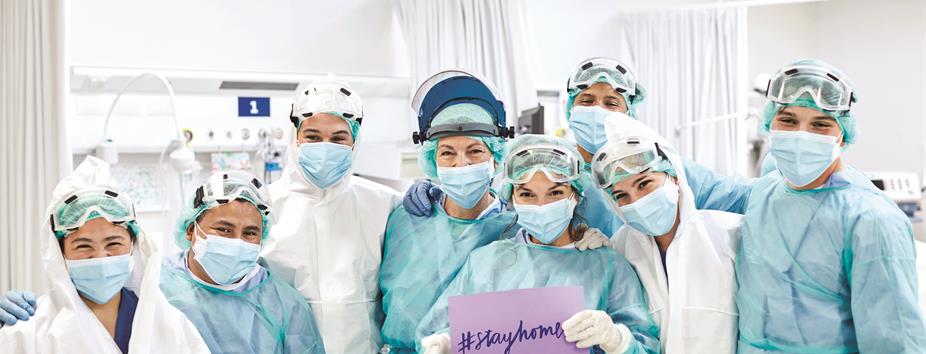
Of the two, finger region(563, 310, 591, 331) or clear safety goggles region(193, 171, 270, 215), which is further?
clear safety goggles region(193, 171, 270, 215)

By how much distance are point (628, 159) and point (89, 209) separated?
117 centimetres

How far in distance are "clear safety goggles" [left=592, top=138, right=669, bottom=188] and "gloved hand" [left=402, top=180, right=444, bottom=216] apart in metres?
0.50

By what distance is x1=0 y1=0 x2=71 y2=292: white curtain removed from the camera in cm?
230

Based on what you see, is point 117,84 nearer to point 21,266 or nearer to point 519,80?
point 21,266

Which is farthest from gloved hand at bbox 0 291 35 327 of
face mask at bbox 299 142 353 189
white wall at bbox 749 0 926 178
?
white wall at bbox 749 0 926 178

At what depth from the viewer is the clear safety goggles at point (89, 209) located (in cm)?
153

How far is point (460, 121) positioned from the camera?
1.90 meters

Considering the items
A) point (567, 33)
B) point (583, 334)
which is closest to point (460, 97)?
point (583, 334)

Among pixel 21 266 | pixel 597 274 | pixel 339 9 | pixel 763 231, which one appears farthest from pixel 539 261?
pixel 339 9

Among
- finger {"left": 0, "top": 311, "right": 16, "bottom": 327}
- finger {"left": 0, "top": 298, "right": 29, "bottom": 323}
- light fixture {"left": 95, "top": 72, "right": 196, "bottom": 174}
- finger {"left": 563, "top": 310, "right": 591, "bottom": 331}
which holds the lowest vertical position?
finger {"left": 563, "top": 310, "right": 591, "bottom": 331}

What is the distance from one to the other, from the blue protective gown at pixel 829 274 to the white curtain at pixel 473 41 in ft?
9.31

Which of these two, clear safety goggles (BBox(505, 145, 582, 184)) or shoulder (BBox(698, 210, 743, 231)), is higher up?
clear safety goggles (BBox(505, 145, 582, 184))

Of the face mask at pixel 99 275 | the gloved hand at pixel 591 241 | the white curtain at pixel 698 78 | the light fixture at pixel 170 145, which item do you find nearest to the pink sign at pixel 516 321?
the gloved hand at pixel 591 241

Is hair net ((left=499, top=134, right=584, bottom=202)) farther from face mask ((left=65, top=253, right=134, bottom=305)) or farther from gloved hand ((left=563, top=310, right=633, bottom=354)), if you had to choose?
face mask ((left=65, top=253, right=134, bottom=305))
